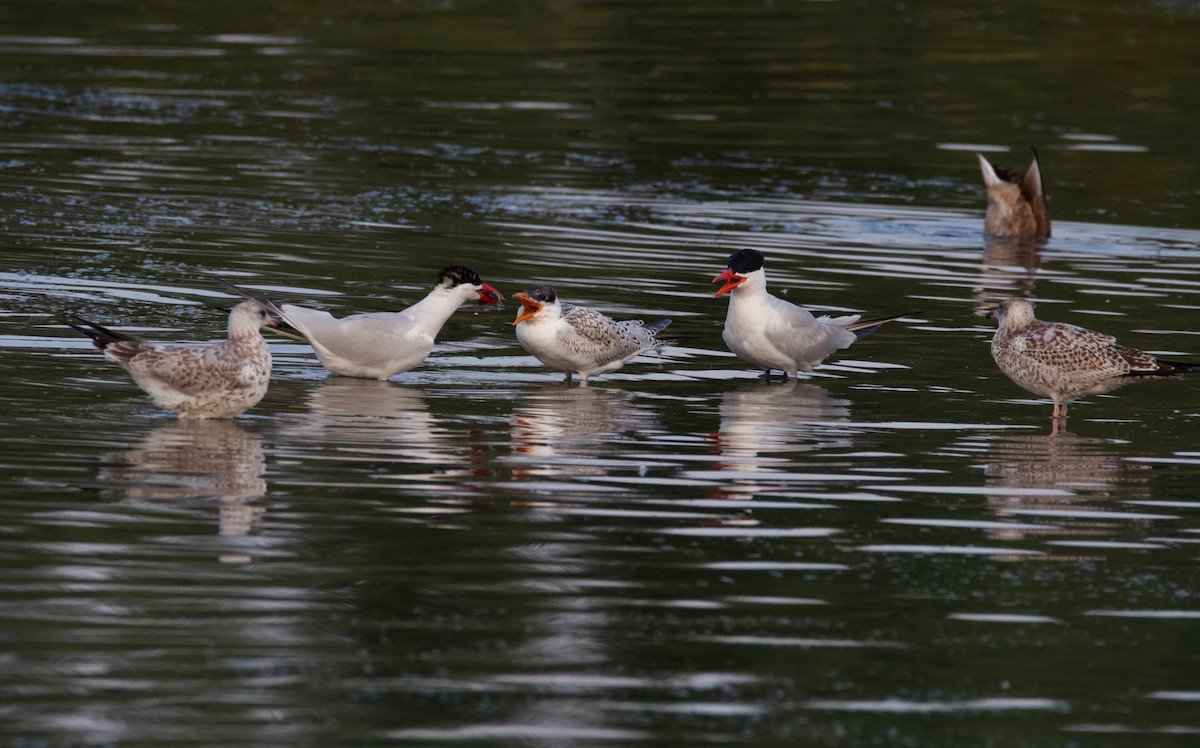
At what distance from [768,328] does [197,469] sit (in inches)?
185

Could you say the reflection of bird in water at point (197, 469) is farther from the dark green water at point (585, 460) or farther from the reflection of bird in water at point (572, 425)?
the reflection of bird in water at point (572, 425)

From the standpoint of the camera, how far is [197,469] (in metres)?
9.66

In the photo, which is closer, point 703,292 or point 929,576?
point 929,576

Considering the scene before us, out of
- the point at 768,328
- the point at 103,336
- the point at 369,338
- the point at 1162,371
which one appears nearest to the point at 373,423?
the point at 369,338

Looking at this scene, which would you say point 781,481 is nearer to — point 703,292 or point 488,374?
point 488,374

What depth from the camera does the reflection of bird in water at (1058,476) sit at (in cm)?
944

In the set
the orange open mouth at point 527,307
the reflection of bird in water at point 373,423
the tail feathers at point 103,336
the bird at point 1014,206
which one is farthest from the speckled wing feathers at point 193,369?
the bird at point 1014,206

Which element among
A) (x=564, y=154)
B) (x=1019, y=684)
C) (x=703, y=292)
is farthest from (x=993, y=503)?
(x=564, y=154)

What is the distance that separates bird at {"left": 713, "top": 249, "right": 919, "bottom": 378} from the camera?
13.1m

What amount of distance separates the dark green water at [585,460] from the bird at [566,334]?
252mm

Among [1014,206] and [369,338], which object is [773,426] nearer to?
[369,338]

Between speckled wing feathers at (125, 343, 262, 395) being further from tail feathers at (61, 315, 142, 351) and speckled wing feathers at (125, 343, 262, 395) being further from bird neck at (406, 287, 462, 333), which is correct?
bird neck at (406, 287, 462, 333)

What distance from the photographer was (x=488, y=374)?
13.0 m

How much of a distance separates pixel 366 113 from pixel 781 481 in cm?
1684
